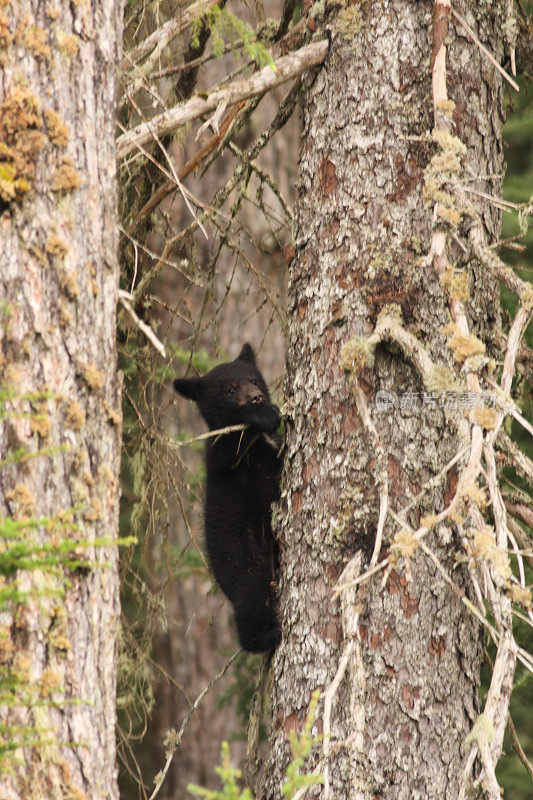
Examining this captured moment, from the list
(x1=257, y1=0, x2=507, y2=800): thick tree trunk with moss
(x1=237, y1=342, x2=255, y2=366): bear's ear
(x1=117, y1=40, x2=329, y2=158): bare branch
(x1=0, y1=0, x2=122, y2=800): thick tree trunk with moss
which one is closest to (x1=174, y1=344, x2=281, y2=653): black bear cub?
(x1=237, y1=342, x2=255, y2=366): bear's ear

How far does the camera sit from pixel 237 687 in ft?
22.2

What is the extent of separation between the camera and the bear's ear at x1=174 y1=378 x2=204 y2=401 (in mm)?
4969

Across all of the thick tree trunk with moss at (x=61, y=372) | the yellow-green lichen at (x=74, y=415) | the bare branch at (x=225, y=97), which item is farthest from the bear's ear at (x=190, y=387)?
the yellow-green lichen at (x=74, y=415)

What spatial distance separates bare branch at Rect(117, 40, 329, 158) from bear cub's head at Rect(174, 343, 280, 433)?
6.51 feet

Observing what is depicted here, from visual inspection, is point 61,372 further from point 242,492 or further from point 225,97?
point 242,492

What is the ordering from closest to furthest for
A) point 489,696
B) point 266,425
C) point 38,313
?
1. point 38,313
2. point 489,696
3. point 266,425

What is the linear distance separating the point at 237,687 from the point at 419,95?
16.7 feet

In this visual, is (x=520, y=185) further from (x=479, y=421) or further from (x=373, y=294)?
(x=479, y=421)

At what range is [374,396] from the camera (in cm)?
311

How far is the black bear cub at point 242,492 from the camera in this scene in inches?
177

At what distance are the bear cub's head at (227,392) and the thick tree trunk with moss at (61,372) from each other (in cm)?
267

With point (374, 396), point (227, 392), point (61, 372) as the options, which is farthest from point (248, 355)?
point (61, 372)

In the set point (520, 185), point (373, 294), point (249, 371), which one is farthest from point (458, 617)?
point (520, 185)

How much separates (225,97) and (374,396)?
1.26 m
